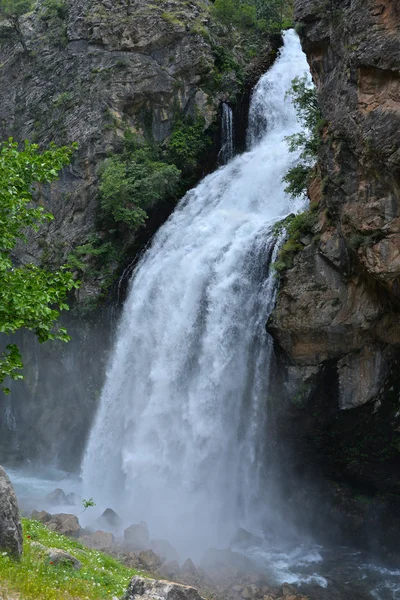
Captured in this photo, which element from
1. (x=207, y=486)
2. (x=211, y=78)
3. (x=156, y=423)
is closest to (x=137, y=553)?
(x=207, y=486)

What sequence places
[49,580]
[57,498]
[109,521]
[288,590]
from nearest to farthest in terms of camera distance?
1. [49,580]
2. [288,590]
3. [109,521]
4. [57,498]

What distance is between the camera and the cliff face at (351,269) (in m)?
14.2

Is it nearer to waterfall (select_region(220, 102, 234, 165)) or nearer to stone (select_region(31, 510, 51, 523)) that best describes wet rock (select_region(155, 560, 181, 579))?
stone (select_region(31, 510, 51, 523))

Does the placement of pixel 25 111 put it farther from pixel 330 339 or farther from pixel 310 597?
pixel 310 597

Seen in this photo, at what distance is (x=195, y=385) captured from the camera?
20.1m

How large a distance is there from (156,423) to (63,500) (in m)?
5.07

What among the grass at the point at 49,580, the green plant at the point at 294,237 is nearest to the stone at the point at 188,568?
the grass at the point at 49,580

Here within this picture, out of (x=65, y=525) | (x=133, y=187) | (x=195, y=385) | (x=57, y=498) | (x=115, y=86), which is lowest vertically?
(x=57, y=498)

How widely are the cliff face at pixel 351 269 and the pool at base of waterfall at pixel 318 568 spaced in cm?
257

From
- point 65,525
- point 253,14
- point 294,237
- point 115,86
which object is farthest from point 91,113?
point 65,525

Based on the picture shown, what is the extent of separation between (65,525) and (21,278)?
38.7ft

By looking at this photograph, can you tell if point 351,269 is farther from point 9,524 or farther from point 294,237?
point 9,524

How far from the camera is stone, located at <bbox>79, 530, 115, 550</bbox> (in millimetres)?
16389

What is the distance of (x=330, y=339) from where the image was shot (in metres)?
17.0
